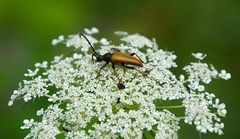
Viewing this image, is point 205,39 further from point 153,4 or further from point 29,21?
point 29,21

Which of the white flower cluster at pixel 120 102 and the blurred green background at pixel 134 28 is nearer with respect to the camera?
the white flower cluster at pixel 120 102

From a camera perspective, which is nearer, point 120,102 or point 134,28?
point 120,102

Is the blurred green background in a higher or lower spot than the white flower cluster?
higher

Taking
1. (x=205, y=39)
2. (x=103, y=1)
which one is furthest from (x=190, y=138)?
(x=103, y=1)

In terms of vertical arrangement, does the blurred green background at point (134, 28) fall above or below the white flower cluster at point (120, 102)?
above

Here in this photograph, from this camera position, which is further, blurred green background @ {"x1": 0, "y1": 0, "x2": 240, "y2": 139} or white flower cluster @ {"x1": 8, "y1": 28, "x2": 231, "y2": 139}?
blurred green background @ {"x1": 0, "y1": 0, "x2": 240, "y2": 139}

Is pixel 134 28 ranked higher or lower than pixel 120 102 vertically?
higher
